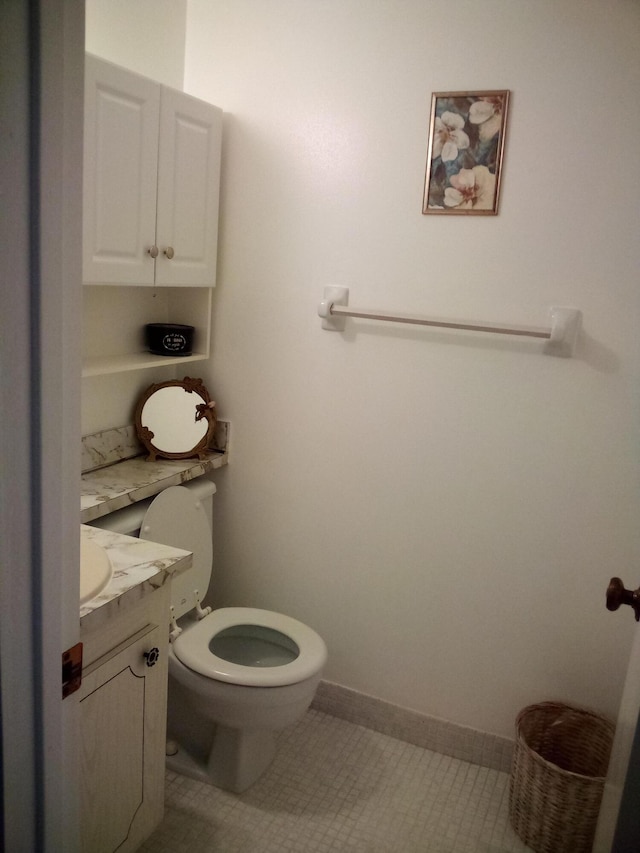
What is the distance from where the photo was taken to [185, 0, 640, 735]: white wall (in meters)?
1.84

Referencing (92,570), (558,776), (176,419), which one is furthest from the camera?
(176,419)

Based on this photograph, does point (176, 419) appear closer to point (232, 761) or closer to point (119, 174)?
point (119, 174)

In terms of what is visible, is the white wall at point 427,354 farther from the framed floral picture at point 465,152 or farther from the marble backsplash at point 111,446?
the marble backsplash at point 111,446

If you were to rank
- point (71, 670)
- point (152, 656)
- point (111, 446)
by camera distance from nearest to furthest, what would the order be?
point (71, 670) < point (152, 656) < point (111, 446)

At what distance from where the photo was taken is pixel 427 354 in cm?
206

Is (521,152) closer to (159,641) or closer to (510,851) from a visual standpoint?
(159,641)

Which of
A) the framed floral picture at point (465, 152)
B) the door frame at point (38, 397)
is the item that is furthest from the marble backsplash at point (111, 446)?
the door frame at point (38, 397)

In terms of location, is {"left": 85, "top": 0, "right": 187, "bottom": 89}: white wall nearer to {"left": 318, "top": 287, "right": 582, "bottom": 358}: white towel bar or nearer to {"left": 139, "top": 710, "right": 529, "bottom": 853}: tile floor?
{"left": 318, "top": 287, "right": 582, "bottom": 358}: white towel bar

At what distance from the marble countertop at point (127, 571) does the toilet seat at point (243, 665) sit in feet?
1.39

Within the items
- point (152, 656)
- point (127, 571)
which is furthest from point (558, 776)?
point (127, 571)

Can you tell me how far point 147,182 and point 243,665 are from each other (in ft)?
4.43

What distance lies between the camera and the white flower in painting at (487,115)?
1880 millimetres

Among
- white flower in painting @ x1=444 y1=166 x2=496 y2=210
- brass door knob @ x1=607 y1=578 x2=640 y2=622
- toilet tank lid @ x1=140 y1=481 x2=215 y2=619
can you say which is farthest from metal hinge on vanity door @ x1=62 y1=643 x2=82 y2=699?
white flower in painting @ x1=444 y1=166 x2=496 y2=210

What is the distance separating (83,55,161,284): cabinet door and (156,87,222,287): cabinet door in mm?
43
